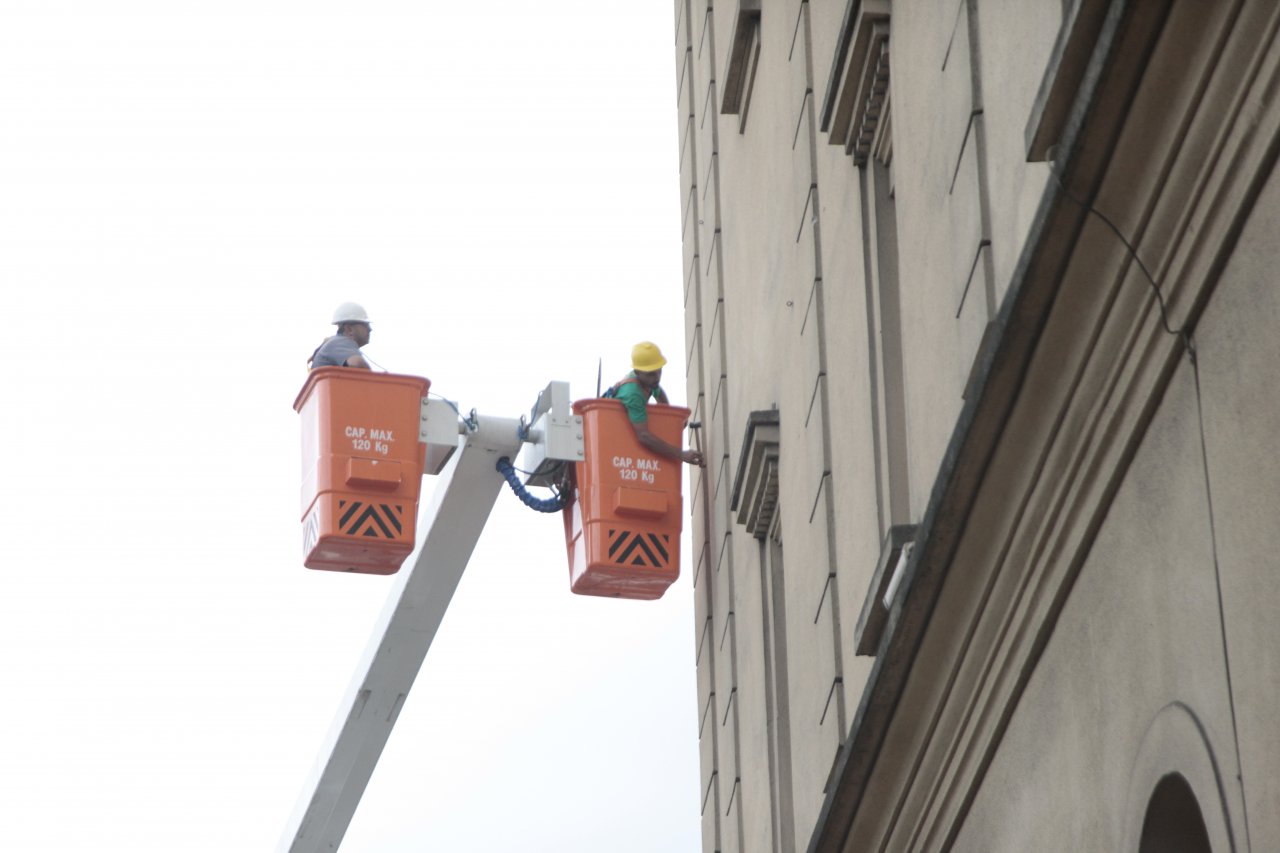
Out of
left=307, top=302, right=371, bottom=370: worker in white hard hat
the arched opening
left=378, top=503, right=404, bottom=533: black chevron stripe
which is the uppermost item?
left=307, top=302, right=371, bottom=370: worker in white hard hat

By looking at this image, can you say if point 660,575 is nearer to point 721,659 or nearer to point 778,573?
point 721,659

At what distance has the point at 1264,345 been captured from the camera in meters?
6.40

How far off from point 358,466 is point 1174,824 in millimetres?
10294

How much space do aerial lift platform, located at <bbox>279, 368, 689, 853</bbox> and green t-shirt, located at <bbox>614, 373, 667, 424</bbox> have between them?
77mm

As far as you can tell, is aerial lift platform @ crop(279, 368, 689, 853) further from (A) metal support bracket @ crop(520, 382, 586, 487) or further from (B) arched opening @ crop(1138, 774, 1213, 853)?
(B) arched opening @ crop(1138, 774, 1213, 853)

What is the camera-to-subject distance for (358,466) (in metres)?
17.0

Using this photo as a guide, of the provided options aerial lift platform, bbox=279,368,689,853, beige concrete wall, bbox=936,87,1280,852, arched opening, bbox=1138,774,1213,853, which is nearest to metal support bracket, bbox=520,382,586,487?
aerial lift platform, bbox=279,368,689,853

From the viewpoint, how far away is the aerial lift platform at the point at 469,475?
671 inches

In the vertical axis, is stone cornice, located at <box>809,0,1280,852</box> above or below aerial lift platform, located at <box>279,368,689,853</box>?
below

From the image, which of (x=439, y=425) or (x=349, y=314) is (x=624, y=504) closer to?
(x=439, y=425)

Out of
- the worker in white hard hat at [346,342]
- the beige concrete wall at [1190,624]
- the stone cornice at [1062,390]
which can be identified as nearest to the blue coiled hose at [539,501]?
the worker in white hard hat at [346,342]

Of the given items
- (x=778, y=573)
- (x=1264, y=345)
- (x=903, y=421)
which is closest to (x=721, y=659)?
(x=778, y=573)

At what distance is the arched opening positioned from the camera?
739cm

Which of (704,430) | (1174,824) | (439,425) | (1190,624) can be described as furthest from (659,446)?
(1190,624)
